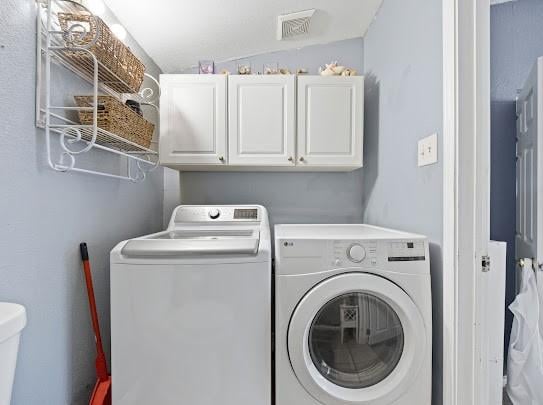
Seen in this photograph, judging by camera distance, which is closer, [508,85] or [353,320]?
[353,320]

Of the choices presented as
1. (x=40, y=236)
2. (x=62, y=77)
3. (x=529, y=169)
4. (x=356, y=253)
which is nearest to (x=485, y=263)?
(x=356, y=253)

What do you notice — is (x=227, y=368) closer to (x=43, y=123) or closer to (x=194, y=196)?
(x=43, y=123)

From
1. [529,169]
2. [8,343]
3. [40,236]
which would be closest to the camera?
[8,343]

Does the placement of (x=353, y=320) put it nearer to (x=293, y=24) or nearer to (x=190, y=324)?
(x=190, y=324)

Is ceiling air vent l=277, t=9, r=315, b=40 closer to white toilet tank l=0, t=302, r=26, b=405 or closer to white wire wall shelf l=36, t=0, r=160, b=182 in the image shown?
white wire wall shelf l=36, t=0, r=160, b=182

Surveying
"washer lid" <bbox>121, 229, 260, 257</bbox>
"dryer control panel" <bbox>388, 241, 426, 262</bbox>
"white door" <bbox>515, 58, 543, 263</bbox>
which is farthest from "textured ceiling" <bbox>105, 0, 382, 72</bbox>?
"dryer control panel" <bbox>388, 241, 426, 262</bbox>

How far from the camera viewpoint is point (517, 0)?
7.16 feet

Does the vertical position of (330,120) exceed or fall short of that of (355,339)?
it exceeds it

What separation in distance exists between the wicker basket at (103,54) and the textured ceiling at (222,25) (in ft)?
1.30

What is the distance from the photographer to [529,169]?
1.94 m

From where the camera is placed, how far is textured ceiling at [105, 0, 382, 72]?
1.78 meters

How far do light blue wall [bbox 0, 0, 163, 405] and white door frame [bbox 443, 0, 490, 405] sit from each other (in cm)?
153

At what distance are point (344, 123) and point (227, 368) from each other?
1532 mm

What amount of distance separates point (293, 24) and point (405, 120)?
3.23 feet
